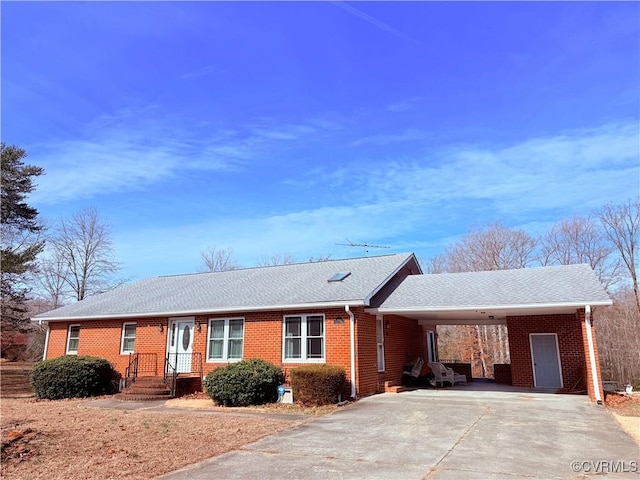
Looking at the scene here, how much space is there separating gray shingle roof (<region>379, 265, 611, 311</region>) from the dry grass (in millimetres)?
5751

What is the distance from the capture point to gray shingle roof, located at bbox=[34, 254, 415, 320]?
1466 cm

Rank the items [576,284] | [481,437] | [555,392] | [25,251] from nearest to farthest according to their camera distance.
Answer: [481,437], [576,284], [555,392], [25,251]

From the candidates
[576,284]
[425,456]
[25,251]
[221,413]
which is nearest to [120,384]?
[221,413]

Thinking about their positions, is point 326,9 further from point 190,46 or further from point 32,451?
point 32,451

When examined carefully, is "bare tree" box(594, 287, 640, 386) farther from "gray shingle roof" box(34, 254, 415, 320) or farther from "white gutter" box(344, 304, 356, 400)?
"white gutter" box(344, 304, 356, 400)

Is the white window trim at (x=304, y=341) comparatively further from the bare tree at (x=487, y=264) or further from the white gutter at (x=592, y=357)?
the bare tree at (x=487, y=264)

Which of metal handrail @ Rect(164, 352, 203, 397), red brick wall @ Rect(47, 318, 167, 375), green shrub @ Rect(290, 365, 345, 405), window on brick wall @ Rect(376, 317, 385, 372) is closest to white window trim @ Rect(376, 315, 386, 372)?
window on brick wall @ Rect(376, 317, 385, 372)

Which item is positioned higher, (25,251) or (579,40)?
(579,40)

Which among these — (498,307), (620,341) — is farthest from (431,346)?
(620,341)

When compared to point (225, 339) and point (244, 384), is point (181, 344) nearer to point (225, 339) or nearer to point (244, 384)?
point (225, 339)

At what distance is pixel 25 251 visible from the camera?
2202cm

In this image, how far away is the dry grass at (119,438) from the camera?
6.20 meters

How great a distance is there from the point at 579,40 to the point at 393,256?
10.8 meters

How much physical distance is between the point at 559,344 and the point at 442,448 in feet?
37.3
